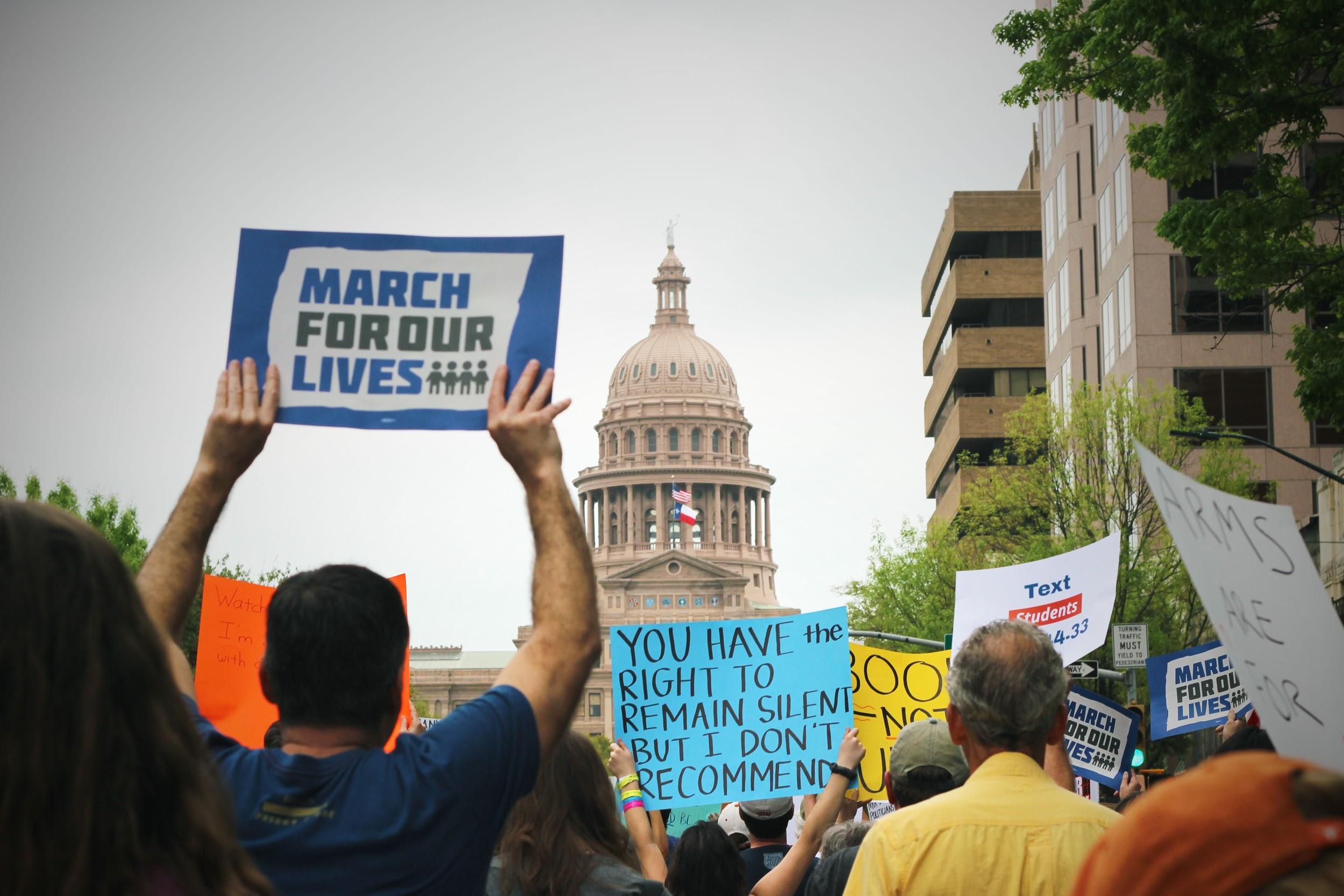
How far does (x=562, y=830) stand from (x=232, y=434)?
5.33 feet

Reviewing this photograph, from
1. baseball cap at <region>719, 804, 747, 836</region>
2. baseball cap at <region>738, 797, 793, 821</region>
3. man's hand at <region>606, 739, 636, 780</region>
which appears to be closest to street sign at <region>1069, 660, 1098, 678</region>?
baseball cap at <region>719, 804, 747, 836</region>

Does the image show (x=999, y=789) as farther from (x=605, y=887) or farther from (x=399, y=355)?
(x=399, y=355)

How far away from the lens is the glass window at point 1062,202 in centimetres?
4916

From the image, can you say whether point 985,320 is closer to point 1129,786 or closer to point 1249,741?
point 1129,786

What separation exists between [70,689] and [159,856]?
9.8 inches

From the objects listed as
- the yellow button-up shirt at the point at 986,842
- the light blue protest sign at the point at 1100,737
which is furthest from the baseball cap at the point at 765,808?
the yellow button-up shirt at the point at 986,842

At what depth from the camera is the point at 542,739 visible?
3082mm

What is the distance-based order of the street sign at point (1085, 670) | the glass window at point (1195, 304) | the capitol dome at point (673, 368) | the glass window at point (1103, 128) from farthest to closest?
1. the capitol dome at point (673, 368)
2. the glass window at point (1103, 128)
3. the glass window at point (1195, 304)
4. the street sign at point (1085, 670)

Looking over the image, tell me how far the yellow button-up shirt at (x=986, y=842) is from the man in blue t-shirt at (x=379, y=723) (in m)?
1.02

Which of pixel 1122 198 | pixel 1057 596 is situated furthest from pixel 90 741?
pixel 1122 198

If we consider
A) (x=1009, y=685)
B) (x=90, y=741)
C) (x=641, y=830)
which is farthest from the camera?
(x=641, y=830)

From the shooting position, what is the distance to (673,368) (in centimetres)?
16038

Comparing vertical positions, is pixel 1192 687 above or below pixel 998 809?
above

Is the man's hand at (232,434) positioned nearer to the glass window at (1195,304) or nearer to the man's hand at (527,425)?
the man's hand at (527,425)
